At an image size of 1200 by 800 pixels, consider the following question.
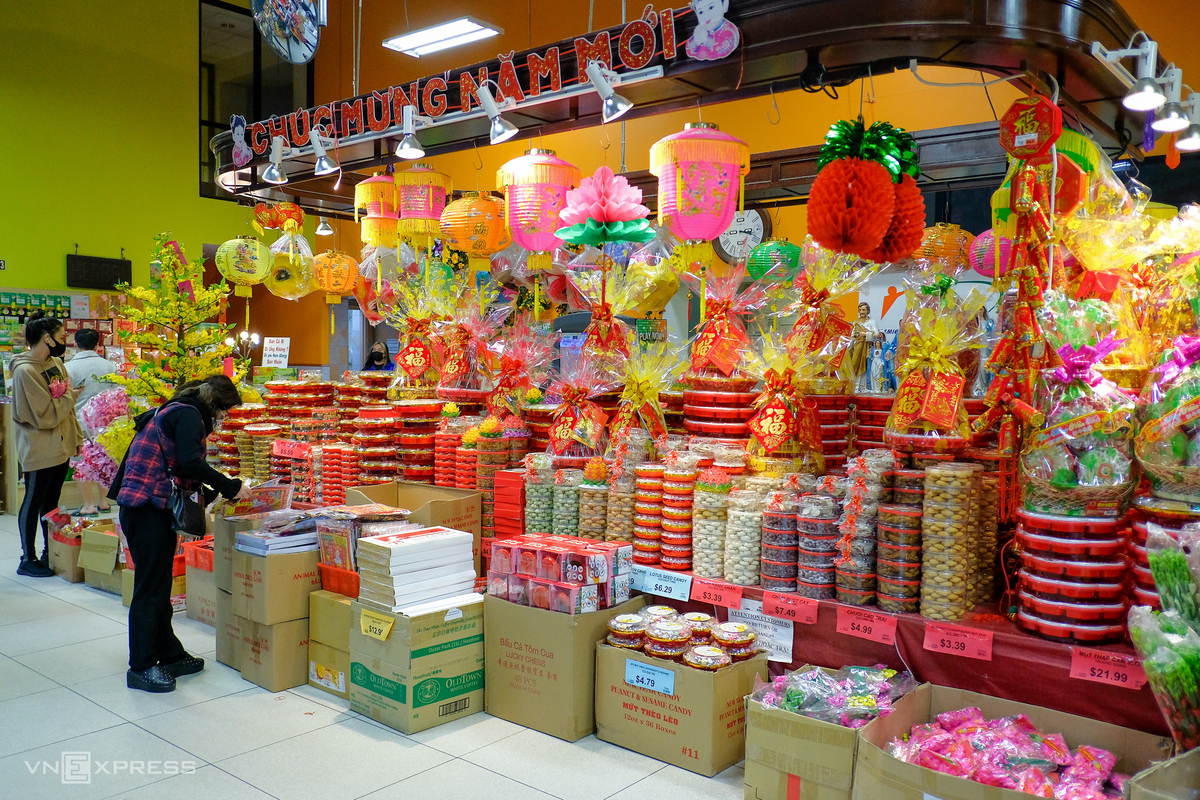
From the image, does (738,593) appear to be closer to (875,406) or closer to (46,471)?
(875,406)

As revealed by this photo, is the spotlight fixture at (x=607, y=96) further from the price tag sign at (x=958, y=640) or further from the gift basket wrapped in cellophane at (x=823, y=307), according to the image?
the price tag sign at (x=958, y=640)

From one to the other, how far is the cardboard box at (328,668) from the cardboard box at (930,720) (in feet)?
6.63

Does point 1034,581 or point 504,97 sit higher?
point 504,97

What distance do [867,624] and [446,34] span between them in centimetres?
648

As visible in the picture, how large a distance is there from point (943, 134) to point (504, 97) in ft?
9.23

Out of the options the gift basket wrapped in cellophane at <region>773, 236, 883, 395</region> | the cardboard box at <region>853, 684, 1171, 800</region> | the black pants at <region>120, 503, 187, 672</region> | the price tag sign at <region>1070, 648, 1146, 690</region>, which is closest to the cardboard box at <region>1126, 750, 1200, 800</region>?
the cardboard box at <region>853, 684, 1171, 800</region>

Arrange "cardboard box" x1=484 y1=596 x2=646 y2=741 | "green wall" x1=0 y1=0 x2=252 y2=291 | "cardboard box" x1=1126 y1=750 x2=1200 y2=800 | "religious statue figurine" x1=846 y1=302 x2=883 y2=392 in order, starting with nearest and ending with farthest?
1. "cardboard box" x1=1126 y1=750 x2=1200 y2=800
2. "cardboard box" x1=484 y1=596 x2=646 y2=741
3. "religious statue figurine" x1=846 y1=302 x2=883 y2=392
4. "green wall" x1=0 y1=0 x2=252 y2=291

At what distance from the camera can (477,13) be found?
28.1ft

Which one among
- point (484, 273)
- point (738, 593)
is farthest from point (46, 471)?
point (738, 593)

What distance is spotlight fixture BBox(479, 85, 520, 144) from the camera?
4141 millimetres

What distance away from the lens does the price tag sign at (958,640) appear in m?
2.40

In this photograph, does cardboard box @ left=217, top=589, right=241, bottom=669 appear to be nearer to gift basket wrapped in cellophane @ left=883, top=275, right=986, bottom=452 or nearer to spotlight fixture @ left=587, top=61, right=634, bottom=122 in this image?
spotlight fixture @ left=587, top=61, right=634, bottom=122

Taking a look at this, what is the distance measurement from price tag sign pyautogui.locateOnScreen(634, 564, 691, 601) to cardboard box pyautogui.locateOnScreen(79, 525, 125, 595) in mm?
3296

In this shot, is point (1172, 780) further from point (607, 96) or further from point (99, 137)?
point (99, 137)
